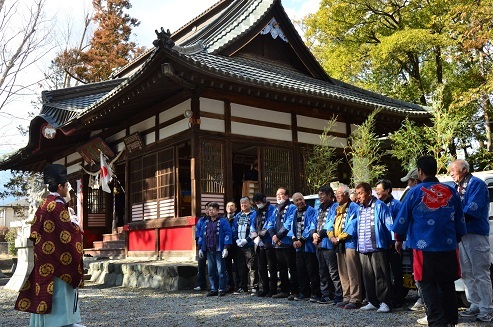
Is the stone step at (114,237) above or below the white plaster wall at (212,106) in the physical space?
below

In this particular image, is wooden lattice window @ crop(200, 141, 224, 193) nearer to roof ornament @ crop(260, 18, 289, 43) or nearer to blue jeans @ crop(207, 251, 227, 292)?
blue jeans @ crop(207, 251, 227, 292)

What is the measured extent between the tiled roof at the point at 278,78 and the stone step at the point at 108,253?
6140 mm

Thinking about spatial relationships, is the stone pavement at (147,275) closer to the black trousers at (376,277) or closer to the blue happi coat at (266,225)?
the blue happi coat at (266,225)

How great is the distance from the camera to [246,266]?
884 centimetres

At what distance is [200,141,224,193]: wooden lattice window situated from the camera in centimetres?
1120

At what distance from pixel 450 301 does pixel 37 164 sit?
19.8m

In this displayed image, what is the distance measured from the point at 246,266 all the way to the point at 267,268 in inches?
25.4

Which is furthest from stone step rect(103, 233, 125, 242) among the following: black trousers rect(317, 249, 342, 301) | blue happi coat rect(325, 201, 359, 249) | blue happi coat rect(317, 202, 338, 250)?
blue happi coat rect(325, 201, 359, 249)

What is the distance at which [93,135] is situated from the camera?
15898 millimetres

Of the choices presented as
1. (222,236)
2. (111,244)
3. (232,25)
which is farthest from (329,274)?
(111,244)

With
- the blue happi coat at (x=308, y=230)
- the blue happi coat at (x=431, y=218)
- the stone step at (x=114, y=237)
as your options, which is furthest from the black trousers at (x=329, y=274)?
the stone step at (x=114, y=237)

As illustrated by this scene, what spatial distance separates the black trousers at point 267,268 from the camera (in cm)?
802

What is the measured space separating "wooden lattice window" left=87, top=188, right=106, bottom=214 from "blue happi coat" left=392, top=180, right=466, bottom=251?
14418 millimetres

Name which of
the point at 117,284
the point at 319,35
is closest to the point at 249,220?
the point at 117,284
